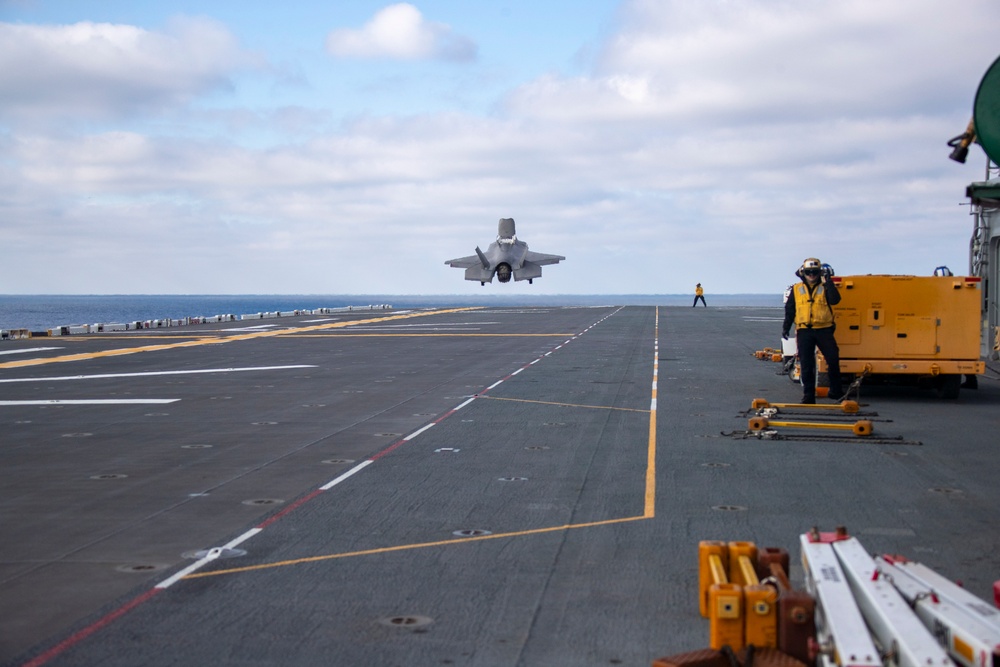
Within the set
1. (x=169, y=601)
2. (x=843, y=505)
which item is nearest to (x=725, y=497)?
(x=843, y=505)

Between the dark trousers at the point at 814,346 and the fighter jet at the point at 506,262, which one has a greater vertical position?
the fighter jet at the point at 506,262

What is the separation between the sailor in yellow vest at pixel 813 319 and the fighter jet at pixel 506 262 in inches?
2180

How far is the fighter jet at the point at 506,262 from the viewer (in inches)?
3039

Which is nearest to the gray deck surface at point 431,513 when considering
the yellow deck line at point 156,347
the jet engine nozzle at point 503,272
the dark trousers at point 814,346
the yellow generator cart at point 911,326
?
the yellow generator cart at point 911,326

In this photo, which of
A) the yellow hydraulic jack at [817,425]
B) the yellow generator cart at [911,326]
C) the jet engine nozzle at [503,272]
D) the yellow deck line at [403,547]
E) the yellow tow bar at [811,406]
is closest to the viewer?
the yellow deck line at [403,547]

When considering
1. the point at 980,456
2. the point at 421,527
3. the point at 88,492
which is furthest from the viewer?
the point at 980,456

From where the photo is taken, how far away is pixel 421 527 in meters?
9.95

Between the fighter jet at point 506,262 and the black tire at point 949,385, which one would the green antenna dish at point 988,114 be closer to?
the black tire at point 949,385

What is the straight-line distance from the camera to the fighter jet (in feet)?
253

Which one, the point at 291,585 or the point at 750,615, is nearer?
the point at 750,615

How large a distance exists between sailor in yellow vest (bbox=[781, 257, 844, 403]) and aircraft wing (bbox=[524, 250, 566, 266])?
6153 centimetres

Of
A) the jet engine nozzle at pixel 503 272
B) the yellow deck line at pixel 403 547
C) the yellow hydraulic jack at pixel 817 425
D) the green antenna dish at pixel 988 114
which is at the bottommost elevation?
the yellow deck line at pixel 403 547

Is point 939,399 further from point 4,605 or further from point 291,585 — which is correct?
point 4,605

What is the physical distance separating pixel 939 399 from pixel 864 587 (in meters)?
16.8
